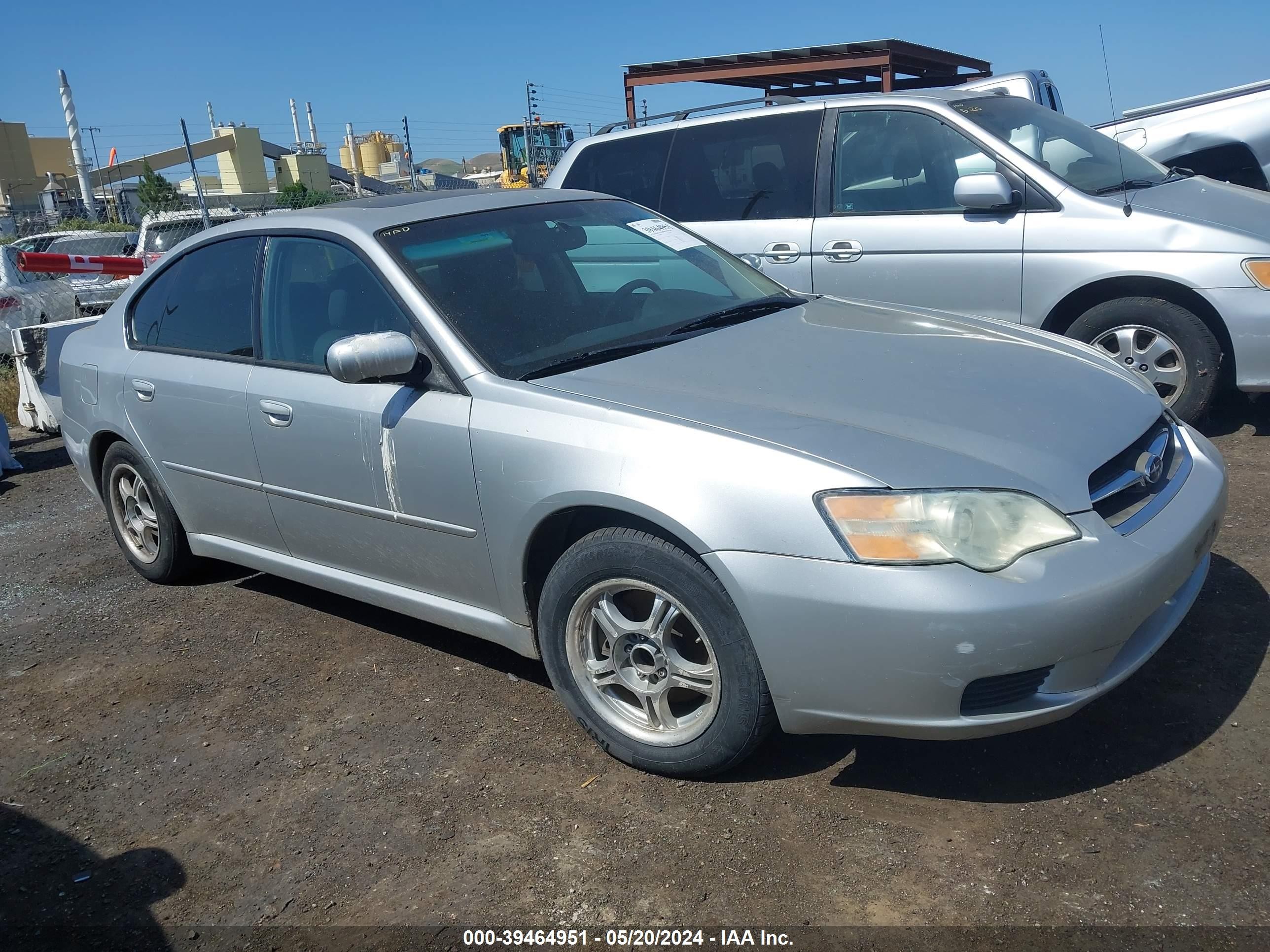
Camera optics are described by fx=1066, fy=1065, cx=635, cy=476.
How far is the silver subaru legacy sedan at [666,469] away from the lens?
248 cm

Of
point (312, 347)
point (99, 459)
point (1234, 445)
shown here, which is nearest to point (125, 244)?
point (99, 459)

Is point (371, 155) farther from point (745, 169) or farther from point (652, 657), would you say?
point (652, 657)

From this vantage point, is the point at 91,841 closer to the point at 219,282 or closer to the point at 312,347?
the point at 312,347

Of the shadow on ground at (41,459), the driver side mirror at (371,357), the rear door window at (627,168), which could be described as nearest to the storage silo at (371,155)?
the shadow on ground at (41,459)

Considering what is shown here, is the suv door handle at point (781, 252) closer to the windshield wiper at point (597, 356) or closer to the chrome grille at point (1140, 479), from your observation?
the windshield wiper at point (597, 356)

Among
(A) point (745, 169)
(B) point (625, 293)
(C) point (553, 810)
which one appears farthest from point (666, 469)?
(A) point (745, 169)

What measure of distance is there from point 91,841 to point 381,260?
1.93 meters

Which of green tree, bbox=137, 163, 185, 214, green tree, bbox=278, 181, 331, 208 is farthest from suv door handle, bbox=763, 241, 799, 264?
green tree, bbox=137, 163, 185, 214

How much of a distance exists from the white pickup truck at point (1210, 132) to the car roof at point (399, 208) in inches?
206

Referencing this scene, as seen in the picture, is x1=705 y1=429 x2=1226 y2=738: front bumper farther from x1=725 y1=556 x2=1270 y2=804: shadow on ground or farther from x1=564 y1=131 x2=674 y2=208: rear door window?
x1=564 y1=131 x2=674 y2=208: rear door window

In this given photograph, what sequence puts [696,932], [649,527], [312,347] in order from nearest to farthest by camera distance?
[696,932]
[649,527]
[312,347]

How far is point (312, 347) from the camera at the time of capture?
3.73 meters

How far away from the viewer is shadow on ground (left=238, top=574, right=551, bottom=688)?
377cm

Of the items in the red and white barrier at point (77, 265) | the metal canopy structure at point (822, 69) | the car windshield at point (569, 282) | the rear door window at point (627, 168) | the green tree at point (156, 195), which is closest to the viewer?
the car windshield at point (569, 282)
